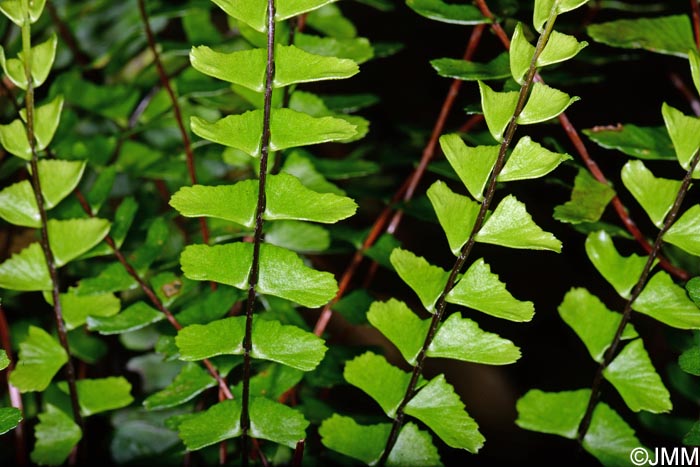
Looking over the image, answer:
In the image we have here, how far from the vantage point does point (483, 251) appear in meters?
1.51

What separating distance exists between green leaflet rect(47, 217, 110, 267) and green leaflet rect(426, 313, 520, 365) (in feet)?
1.48

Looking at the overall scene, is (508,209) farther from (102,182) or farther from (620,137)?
(102,182)

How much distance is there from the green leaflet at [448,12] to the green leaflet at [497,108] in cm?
19

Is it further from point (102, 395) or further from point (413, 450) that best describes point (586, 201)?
point (102, 395)

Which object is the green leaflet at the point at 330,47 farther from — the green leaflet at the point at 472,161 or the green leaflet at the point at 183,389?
the green leaflet at the point at 183,389

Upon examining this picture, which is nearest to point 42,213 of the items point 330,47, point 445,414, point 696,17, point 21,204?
point 21,204

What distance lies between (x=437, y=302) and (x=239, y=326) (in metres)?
0.24

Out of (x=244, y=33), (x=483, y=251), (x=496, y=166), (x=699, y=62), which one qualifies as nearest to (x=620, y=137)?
(x=699, y=62)

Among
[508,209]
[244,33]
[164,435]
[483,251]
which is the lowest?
[164,435]

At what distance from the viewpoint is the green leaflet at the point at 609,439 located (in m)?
0.85

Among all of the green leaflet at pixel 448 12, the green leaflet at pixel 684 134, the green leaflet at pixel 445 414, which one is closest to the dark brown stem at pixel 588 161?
the green leaflet at pixel 448 12

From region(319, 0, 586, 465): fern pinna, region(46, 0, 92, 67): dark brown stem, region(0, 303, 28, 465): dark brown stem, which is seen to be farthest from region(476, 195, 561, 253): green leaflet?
region(46, 0, 92, 67): dark brown stem

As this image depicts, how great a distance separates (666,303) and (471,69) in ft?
1.21

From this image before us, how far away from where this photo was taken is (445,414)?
783 millimetres
